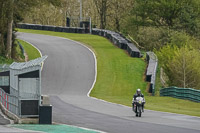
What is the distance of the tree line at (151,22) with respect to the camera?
1652 inches

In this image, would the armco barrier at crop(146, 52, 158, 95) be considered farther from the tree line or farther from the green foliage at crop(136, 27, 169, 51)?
the green foliage at crop(136, 27, 169, 51)

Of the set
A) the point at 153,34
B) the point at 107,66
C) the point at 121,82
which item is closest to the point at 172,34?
the point at 153,34

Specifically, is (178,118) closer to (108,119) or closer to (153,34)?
(108,119)

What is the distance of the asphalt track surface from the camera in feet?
67.3

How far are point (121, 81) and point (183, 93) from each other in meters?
8.43

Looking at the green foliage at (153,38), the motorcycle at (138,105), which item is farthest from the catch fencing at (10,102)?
the green foliage at (153,38)

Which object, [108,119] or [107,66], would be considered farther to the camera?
[107,66]

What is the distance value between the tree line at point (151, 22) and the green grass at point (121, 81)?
272cm

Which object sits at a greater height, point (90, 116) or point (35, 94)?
point (35, 94)

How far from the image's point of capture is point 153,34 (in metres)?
70.2

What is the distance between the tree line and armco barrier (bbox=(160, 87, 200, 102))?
9.98ft

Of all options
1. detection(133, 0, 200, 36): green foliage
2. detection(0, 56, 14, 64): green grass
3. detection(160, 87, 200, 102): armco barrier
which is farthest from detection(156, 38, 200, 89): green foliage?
detection(133, 0, 200, 36): green foliage

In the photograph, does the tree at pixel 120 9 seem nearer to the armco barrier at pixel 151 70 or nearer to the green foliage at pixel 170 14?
the green foliage at pixel 170 14

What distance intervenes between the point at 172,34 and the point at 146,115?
42468 millimetres
